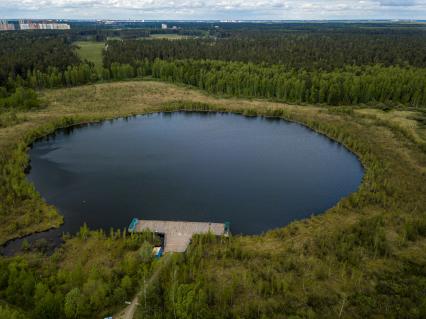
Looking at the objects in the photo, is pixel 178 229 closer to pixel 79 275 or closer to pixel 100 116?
pixel 79 275

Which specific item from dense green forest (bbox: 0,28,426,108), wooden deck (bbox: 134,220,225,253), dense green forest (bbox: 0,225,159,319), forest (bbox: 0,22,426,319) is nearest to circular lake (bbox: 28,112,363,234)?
wooden deck (bbox: 134,220,225,253)

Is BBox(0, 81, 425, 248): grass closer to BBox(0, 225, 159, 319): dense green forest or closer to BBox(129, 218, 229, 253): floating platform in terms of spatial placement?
BBox(0, 225, 159, 319): dense green forest

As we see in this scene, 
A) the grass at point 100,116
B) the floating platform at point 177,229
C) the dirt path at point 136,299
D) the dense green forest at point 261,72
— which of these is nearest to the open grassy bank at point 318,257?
the grass at point 100,116

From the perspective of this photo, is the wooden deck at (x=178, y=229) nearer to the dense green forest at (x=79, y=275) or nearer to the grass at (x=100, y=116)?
the dense green forest at (x=79, y=275)

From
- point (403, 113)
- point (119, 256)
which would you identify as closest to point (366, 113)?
point (403, 113)

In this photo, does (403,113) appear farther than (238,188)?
Yes

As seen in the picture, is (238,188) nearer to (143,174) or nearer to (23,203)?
(143,174)
